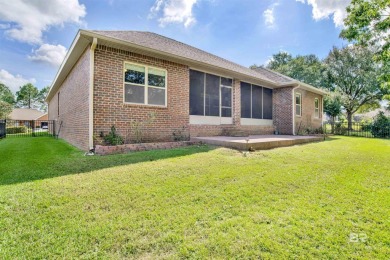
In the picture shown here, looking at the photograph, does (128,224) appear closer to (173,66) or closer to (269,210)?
(269,210)

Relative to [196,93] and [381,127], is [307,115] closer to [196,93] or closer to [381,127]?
[381,127]

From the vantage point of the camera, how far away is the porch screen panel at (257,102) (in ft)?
39.8

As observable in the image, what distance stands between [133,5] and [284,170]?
382 inches

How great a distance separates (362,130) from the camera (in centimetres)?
1709

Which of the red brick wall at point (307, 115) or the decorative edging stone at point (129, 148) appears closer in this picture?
the decorative edging stone at point (129, 148)

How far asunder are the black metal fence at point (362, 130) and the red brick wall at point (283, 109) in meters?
6.45

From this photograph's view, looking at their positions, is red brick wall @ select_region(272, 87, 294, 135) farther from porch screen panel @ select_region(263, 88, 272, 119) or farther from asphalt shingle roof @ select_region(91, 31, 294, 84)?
asphalt shingle roof @ select_region(91, 31, 294, 84)

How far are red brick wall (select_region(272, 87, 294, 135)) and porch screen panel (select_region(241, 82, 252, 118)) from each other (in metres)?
2.63

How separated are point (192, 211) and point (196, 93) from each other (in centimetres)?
725

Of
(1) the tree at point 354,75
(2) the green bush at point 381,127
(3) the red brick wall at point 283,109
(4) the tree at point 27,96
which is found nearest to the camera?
(3) the red brick wall at point 283,109

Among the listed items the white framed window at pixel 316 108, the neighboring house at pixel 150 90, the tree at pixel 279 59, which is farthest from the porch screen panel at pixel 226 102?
the tree at pixel 279 59

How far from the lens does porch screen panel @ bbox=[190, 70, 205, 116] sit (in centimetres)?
911

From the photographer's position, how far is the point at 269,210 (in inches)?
103

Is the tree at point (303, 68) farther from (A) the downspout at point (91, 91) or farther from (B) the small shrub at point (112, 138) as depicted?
(A) the downspout at point (91, 91)
